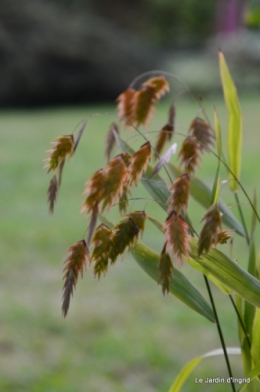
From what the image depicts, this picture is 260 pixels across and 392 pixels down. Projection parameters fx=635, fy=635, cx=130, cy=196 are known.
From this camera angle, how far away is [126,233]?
0.60m

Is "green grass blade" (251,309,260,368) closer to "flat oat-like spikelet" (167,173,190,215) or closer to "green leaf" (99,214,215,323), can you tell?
"green leaf" (99,214,215,323)

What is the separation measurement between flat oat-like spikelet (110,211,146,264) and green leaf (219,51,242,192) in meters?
0.27

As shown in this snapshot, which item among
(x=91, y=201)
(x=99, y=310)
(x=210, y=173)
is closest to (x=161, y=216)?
(x=210, y=173)

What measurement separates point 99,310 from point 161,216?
1223mm

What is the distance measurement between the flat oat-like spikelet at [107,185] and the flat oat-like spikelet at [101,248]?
0.02m

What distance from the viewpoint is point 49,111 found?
6926 millimetres

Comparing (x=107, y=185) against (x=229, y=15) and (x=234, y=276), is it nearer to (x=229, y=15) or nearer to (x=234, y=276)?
(x=234, y=276)

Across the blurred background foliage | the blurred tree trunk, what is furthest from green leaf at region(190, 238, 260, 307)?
the blurred tree trunk

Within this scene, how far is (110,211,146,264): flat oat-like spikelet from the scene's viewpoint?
0.60 m

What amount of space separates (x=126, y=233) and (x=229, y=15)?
1076 cm

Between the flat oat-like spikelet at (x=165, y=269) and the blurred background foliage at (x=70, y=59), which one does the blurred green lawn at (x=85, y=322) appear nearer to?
the flat oat-like spikelet at (x=165, y=269)

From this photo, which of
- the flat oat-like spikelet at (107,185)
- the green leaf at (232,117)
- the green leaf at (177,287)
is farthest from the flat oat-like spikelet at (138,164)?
the green leaf at (232,117)

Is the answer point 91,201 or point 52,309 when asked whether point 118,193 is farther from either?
point 52,309

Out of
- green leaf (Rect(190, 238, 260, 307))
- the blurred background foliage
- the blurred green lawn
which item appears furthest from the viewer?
the blurred background foliage
